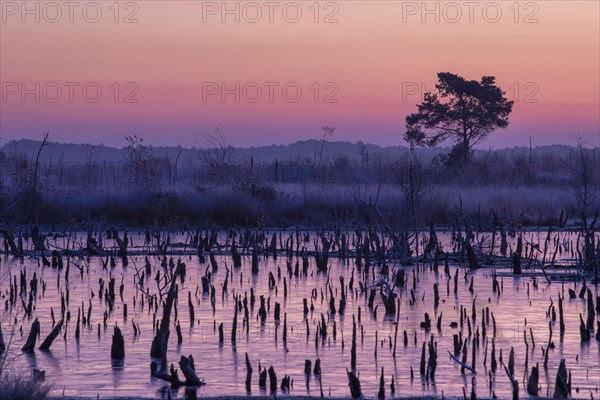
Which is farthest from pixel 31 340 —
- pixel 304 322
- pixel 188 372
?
pixel 304 322

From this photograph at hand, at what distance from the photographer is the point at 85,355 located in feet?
34.2

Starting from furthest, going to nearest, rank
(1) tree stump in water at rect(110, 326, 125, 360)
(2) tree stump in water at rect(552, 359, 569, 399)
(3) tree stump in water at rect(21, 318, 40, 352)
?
(3) tree stump in water at rect(21, 318, 40, 352) < (1) tree stump in water at rect(110, 326, 125, 360) < (2) tree stump in water at rect(552, 359, 569, 399)

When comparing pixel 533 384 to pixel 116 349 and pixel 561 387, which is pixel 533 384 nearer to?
pixel 561 387

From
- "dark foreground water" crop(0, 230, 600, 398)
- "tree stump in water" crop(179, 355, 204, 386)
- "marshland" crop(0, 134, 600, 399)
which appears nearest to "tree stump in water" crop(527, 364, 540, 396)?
"marshland" crop(0, 134, 600, 399)

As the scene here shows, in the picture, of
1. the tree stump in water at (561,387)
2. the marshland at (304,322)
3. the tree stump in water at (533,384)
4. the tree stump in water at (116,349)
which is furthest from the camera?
the tree stump in water at (116,349)

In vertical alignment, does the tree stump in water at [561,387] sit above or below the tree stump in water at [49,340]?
below

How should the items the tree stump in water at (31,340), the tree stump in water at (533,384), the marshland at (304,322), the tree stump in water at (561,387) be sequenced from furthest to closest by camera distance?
the tree stump in water at (31,340)
the marshland at (304,322)
the tree stump in water at (533,384)
the tree stump in water at (561,387)

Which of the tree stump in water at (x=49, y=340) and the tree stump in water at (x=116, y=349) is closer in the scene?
the tree stump in water at (x=116, y=349)

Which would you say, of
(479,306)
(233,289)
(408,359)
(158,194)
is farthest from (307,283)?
(158,194)

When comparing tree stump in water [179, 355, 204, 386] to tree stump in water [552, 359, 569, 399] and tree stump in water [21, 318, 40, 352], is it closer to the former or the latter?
tree stump in water [21, 318, 40, 352]

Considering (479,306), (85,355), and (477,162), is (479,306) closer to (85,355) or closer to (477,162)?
(85,355)

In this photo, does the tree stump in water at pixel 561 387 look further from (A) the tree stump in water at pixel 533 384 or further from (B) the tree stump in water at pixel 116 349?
(B) the tree stump in water at pixel 116 349

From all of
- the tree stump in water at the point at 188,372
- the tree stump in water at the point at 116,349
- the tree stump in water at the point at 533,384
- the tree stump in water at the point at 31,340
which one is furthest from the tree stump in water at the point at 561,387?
the tree stump in water at the point at 31,340

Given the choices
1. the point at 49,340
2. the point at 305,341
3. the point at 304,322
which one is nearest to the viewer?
the point at 49,340
